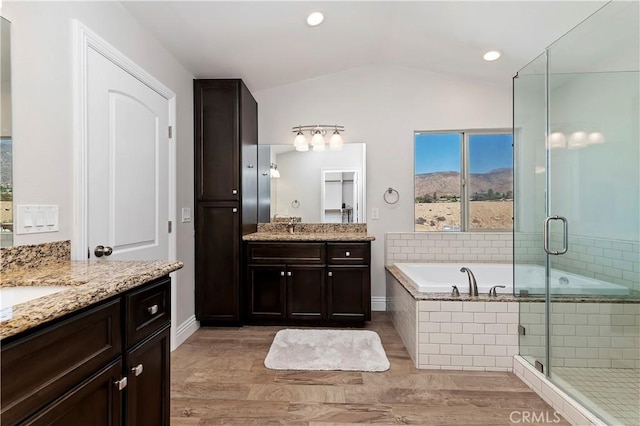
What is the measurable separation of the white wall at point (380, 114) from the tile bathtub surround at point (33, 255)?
7.88ft

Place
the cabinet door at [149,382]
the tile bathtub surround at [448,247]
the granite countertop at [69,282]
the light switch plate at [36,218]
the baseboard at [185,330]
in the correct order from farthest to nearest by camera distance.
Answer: the tile bathtub surround at [448,247] → the baseboard at [185,330] → the light switch plate at [36,218] → the cabinet door at [149,382] → the granite countertop at [69,282]

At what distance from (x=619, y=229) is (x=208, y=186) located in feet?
10.3

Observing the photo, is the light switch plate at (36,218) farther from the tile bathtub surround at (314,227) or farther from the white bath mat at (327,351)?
the tile bathtub surround at (314,227)

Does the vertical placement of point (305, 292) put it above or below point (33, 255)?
below

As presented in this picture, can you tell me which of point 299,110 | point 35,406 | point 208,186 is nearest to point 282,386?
point 35,406

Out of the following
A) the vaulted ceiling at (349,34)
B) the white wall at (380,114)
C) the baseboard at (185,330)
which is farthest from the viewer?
the white wall at (380,114)

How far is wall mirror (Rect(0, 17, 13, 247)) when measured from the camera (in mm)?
1163

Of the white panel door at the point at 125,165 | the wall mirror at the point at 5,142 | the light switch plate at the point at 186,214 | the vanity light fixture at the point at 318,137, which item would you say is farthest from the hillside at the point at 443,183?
the wall mirror at the point at 5,142

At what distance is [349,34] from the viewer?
2.74m

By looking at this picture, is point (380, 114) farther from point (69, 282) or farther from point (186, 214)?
point (69, 282)

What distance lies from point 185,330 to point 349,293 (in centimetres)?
153

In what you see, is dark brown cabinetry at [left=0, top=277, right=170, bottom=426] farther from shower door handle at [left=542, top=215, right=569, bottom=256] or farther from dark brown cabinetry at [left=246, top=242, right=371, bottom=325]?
shower door handle at [left=542, top=215, right=569, bottom=256]

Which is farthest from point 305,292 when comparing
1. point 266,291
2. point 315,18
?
point 315,18

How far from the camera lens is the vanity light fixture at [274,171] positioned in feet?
11.6
